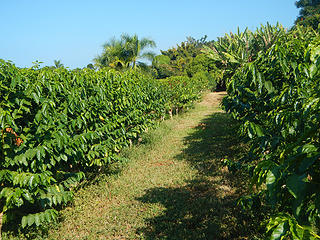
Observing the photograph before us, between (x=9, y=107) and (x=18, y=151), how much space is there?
672 millimetres

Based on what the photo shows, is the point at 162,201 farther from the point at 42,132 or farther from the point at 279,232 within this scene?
the point at 279,232

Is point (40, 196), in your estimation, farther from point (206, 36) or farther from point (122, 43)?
point (206, 36)

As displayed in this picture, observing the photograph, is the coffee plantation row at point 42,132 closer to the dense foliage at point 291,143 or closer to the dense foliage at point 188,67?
the dense foliage at point 291,143

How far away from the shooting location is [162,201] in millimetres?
4691

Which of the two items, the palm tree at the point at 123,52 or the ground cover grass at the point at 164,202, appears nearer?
the ground cover grass at the point at 164,202

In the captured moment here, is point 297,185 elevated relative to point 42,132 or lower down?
lower down

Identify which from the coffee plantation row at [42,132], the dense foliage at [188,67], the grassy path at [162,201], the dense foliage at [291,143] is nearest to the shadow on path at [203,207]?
the grassy path at [162,201]

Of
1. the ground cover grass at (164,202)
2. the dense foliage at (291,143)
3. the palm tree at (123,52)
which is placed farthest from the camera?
the palm tree at (123,52)

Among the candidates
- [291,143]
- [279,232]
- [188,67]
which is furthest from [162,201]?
[188,67]

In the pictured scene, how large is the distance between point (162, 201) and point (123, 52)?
2203cm

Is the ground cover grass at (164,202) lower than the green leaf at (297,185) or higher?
lower

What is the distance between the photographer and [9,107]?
3.30m

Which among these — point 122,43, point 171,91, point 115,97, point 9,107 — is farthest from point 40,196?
point 122,43

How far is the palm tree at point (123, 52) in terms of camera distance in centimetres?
2408
